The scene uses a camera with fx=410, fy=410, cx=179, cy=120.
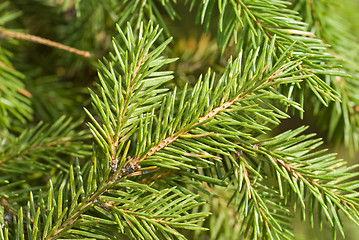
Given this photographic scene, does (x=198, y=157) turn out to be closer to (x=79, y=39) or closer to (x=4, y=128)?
(x=4, y=128)

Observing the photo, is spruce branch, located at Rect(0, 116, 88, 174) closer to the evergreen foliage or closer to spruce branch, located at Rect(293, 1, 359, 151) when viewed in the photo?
the evergreen foliage

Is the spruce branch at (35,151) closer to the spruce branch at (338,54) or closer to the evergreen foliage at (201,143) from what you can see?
the evergreen foliage at (201,143)

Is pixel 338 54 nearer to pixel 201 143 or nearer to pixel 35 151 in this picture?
pixel 201 143

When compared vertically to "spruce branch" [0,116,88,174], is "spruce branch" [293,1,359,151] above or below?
above

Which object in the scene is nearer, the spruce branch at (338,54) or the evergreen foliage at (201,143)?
the evergreen foliage at (201,143)

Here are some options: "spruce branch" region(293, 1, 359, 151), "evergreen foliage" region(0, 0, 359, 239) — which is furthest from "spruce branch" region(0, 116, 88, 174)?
"spruce branch" region(293, 1, 359, 151)

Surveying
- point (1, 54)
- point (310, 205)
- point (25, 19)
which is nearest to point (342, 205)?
point (310, 205)

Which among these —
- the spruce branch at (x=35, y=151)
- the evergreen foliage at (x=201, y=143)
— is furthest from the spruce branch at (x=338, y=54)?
the spruce branch at (x=35, y=151)

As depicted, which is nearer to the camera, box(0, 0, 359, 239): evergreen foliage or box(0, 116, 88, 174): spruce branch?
box(0, 0, 359, 239): evergreen foliage

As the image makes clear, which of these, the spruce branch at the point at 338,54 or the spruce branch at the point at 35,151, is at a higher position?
the spruce branch at the point at 338,54

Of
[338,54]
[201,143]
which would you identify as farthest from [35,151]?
[338,54]

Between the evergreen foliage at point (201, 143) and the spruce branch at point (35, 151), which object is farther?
the spruce branch at point (35, 151)
